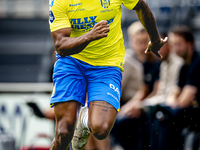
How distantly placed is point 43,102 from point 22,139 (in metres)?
0.75

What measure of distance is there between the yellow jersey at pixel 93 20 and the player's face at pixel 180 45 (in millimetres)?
1576

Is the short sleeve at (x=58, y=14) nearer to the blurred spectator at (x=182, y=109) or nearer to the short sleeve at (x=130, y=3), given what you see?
the short sleeve at (x=130, y=3)

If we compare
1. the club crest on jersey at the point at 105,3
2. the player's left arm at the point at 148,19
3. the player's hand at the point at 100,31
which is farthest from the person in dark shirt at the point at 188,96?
the player's hand at the point at 100,31

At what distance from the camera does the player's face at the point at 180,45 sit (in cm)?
541

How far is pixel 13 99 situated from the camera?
6.52m

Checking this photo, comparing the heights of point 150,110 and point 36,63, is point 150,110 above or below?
above

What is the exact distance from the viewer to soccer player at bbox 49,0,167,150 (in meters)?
3.79

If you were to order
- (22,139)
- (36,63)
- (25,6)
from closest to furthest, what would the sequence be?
(22,139) < (36,63) < (25,6)

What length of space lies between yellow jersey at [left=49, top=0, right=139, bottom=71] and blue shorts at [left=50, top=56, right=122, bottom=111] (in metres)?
0.08

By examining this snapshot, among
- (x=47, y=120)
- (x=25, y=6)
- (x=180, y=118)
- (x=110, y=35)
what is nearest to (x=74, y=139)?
(x=110, y=35)

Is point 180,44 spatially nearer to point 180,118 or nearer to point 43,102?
point 180,118

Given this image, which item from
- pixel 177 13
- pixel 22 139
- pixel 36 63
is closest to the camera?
pixel 22 139

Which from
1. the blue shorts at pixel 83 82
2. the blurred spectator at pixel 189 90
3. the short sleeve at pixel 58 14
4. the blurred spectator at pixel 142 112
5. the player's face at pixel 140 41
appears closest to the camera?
the short sleeve at pixel 58 14

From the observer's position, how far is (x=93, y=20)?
3.85 metres
